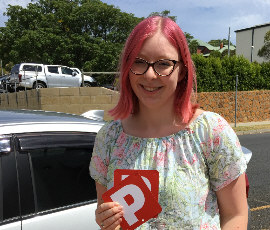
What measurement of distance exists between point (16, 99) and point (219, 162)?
15989mm

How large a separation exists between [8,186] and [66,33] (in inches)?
1110

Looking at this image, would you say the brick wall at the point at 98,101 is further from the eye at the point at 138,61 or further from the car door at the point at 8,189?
the eye at the point at 138,61

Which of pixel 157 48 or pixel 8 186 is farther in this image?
pixel 8 186

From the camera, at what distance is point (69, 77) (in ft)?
60.2

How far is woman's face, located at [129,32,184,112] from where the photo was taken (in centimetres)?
118

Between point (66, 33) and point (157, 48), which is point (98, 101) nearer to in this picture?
point (157, 48)

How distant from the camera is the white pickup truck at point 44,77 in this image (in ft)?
55.3

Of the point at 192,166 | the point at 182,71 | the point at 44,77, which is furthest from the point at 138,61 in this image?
the point at 44,77

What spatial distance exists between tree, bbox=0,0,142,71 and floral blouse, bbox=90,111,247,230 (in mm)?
25389

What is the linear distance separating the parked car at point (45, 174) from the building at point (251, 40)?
49135 millimetres

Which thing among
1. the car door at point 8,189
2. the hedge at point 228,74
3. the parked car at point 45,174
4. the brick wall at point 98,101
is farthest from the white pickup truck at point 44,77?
the car door at point 8,189

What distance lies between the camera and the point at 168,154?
1178 mm

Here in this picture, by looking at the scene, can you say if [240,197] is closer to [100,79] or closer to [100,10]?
[100,79]

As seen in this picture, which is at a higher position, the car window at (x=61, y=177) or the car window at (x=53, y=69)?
the car window at (x=53, y=69)
